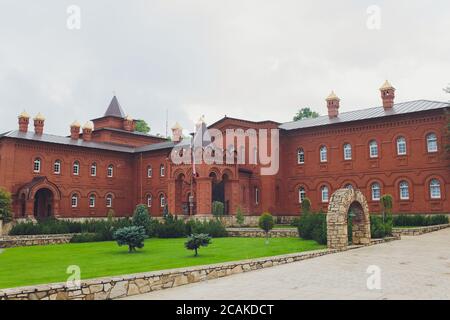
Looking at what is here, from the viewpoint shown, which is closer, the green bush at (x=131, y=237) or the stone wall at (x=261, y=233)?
the green bush at (x=131, y=237)

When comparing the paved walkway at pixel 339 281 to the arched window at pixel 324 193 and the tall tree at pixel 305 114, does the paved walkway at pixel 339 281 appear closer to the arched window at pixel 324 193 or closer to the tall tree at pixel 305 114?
the arched window at pixel 324 193

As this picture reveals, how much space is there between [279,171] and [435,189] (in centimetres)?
1118

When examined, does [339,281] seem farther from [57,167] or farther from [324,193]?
[57,167]

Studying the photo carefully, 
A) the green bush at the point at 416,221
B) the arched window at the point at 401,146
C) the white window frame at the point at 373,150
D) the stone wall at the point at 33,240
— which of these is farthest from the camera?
the white window frame at the point at 373,150

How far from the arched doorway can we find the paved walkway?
2701cm

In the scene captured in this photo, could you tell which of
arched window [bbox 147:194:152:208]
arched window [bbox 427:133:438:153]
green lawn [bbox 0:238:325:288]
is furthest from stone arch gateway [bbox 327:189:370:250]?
arched window [bbox 147:194:152:208]

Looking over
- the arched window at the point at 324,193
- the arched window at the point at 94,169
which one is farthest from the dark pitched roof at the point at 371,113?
the arched window at the point at 94,169

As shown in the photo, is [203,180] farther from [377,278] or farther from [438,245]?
[377,278]

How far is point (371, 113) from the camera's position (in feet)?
104

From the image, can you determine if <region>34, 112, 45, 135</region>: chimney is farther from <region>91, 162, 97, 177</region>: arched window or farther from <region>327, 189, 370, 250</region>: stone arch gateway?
<region>327, 189, 370, 250</region>: stone arch gateway

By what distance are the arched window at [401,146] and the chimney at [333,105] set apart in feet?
19.4

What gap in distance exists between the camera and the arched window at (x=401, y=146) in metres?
29.2
